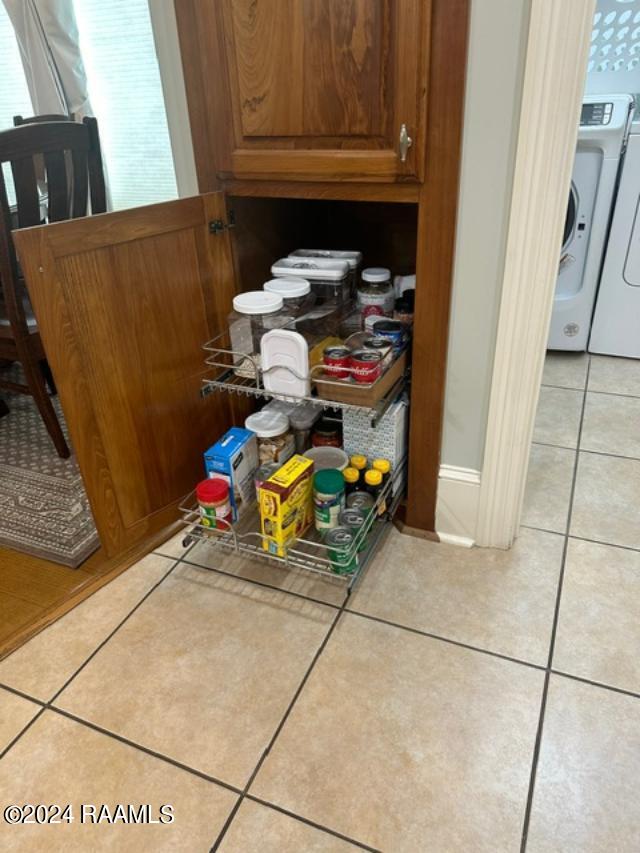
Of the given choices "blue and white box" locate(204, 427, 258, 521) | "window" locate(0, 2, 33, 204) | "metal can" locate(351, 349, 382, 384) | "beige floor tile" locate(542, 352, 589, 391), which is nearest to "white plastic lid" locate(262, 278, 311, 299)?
"metal can" locate(351, 349, 382, 384)

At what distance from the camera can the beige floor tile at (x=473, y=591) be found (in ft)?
4.16

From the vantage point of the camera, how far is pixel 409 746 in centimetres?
105

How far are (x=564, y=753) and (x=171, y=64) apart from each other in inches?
63.9

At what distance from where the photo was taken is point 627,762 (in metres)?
→ 1.01

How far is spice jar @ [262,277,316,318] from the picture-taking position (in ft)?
4.59

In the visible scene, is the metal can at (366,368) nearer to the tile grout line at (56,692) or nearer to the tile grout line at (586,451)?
the tile grout line at (56,692)

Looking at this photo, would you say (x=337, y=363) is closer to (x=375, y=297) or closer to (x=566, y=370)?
(x=375, y=297)

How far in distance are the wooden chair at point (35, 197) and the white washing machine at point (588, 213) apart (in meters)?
1.70

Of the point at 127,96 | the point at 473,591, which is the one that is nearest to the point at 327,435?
the point at 473,591

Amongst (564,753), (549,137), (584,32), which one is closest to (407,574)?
(564,753)

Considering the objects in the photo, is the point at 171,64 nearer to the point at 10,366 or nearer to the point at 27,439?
the point at 27,439

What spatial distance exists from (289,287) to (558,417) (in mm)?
1165

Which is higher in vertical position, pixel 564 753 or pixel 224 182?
pixel 224 182

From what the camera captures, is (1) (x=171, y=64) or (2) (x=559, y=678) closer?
(2) (x=559, y=678)
